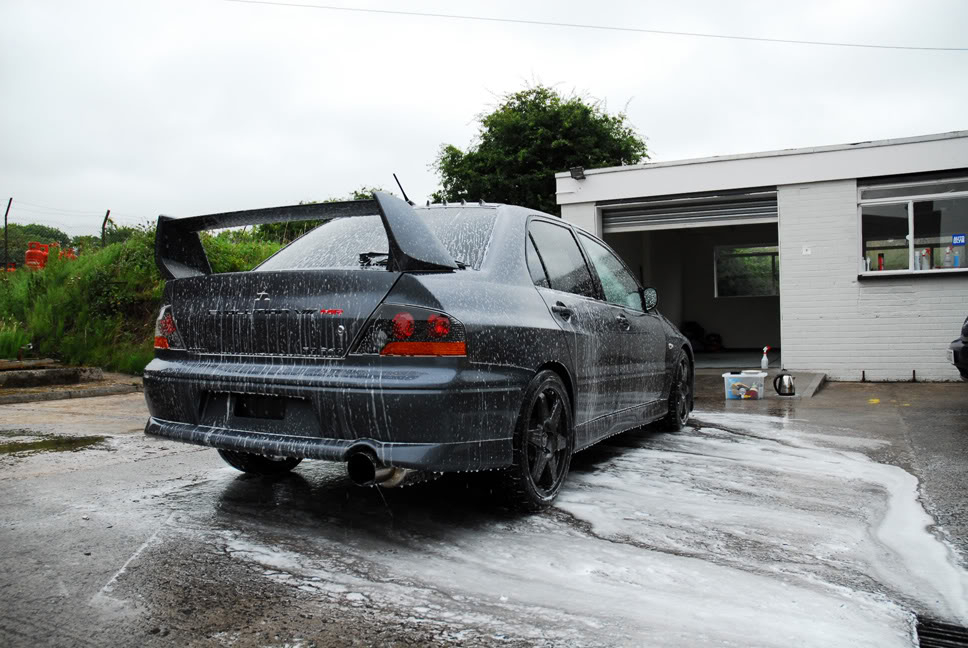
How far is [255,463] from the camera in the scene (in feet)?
15.2

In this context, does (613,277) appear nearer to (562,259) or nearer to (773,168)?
(562,259)

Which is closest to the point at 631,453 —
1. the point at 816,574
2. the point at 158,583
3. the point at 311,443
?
the point at 816,574

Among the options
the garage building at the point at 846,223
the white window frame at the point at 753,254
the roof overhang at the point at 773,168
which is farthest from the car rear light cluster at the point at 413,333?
the white window frame at the point at 753,254

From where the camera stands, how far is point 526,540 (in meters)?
3.45

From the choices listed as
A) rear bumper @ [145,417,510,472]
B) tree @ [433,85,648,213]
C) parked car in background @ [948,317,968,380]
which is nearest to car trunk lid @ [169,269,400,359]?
rear bumper @ [145,417,510,472]

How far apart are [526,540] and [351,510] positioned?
0.93 meters

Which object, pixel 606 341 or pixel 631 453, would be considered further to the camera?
pixel 631 453

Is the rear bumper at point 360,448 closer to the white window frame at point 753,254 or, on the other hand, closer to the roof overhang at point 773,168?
the roof overhang at point 773,168

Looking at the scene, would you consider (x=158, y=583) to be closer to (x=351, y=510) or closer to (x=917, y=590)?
(x=351, y=510)

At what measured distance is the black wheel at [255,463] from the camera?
15.1 ft

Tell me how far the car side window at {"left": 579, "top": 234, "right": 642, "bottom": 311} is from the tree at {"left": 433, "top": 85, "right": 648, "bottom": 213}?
68.8 feet

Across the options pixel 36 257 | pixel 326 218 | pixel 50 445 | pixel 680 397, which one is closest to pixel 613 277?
pixel 680 397

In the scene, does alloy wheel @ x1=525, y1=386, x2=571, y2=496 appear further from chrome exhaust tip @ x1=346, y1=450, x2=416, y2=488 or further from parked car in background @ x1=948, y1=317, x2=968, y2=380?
parked car in background @ x1=948, y1=317, x2=968, y2=380

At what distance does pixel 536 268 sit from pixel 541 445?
3.03 feet
